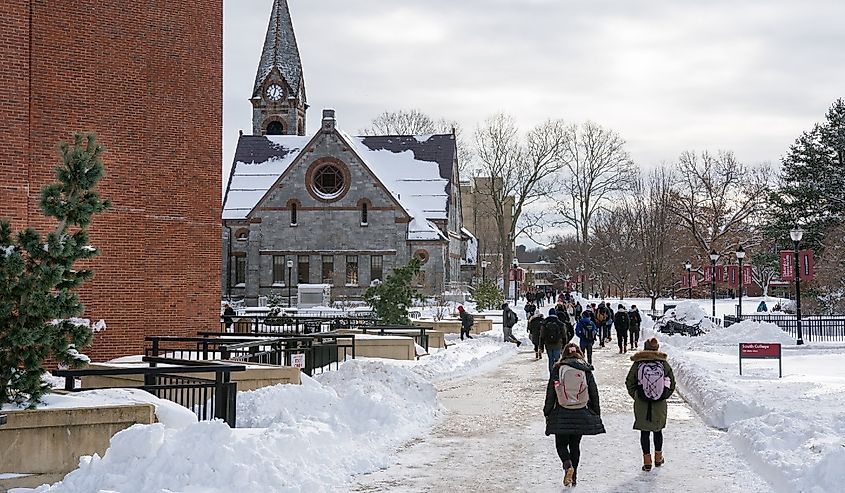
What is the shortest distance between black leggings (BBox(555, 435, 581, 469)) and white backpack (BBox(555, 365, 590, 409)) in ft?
1.19

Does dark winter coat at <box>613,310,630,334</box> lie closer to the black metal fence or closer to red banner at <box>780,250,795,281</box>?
the black metal fence

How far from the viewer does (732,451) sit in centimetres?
1299

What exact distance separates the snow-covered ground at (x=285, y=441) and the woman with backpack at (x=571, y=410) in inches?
89.8

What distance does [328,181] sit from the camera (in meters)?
66.8

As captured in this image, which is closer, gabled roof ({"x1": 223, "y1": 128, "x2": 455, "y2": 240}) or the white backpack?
the white backpack

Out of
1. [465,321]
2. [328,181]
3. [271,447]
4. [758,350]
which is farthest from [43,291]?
[328,181]

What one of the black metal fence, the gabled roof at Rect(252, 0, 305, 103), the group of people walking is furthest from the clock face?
the group of people walking

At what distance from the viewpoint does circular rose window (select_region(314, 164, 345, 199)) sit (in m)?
66.3

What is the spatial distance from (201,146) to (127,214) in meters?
2.46

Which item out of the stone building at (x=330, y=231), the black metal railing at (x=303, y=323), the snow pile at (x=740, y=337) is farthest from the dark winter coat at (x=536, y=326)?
the stone building at (x=330, y=231)

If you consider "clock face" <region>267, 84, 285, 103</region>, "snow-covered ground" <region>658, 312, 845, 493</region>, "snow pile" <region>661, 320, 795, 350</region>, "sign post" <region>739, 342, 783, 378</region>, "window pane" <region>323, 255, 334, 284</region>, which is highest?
"clock face" <region>267, 84, 285, 103</region>

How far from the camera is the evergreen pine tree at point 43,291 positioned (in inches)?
418

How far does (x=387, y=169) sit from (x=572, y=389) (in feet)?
196

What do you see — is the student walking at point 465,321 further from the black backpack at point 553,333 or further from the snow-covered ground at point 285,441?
the snow-covered ground at point 285,441
